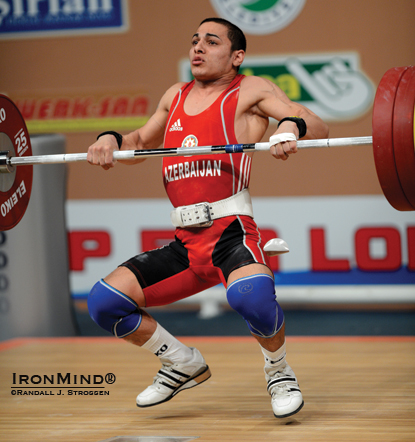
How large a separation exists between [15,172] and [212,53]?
0.93 metres

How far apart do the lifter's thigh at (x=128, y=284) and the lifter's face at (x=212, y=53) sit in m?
0.80

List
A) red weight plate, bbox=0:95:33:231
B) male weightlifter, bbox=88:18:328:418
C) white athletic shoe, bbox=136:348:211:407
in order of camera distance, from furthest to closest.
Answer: red weight plate, bbox=0:95:33:231, white athletic shoe, bbox=136:348:211:407, male weightlifter, bbox=88:18:328:418

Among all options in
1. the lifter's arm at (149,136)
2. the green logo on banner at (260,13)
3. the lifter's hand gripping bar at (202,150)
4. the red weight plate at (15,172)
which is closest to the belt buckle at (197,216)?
the lifter's hand gripping bar at (202,150)

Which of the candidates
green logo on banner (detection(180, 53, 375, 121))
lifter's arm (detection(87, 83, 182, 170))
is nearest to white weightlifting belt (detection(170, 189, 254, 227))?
lifter's arm (detection(87, 83, 182, 170))

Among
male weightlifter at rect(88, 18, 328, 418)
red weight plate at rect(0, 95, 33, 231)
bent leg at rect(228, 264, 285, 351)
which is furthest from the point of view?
red weight plate at rect(0, 95, 33, 231)

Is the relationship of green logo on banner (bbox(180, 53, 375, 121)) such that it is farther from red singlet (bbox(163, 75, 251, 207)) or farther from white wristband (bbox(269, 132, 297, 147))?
white wristband (bbox(269, 132, 297, 147))

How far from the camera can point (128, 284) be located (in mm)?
2365

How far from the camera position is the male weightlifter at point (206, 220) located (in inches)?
91.4

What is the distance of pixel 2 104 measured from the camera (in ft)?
8.50

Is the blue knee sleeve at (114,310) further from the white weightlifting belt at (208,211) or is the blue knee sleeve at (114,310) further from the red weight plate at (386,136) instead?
the red weight plate at (386,136)

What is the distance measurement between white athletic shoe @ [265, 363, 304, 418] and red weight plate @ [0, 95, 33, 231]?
3.82 ft

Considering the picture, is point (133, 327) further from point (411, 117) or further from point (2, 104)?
point (411, 117)

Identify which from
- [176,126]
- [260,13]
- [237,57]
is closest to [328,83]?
[260,13]

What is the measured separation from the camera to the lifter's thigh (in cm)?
236
